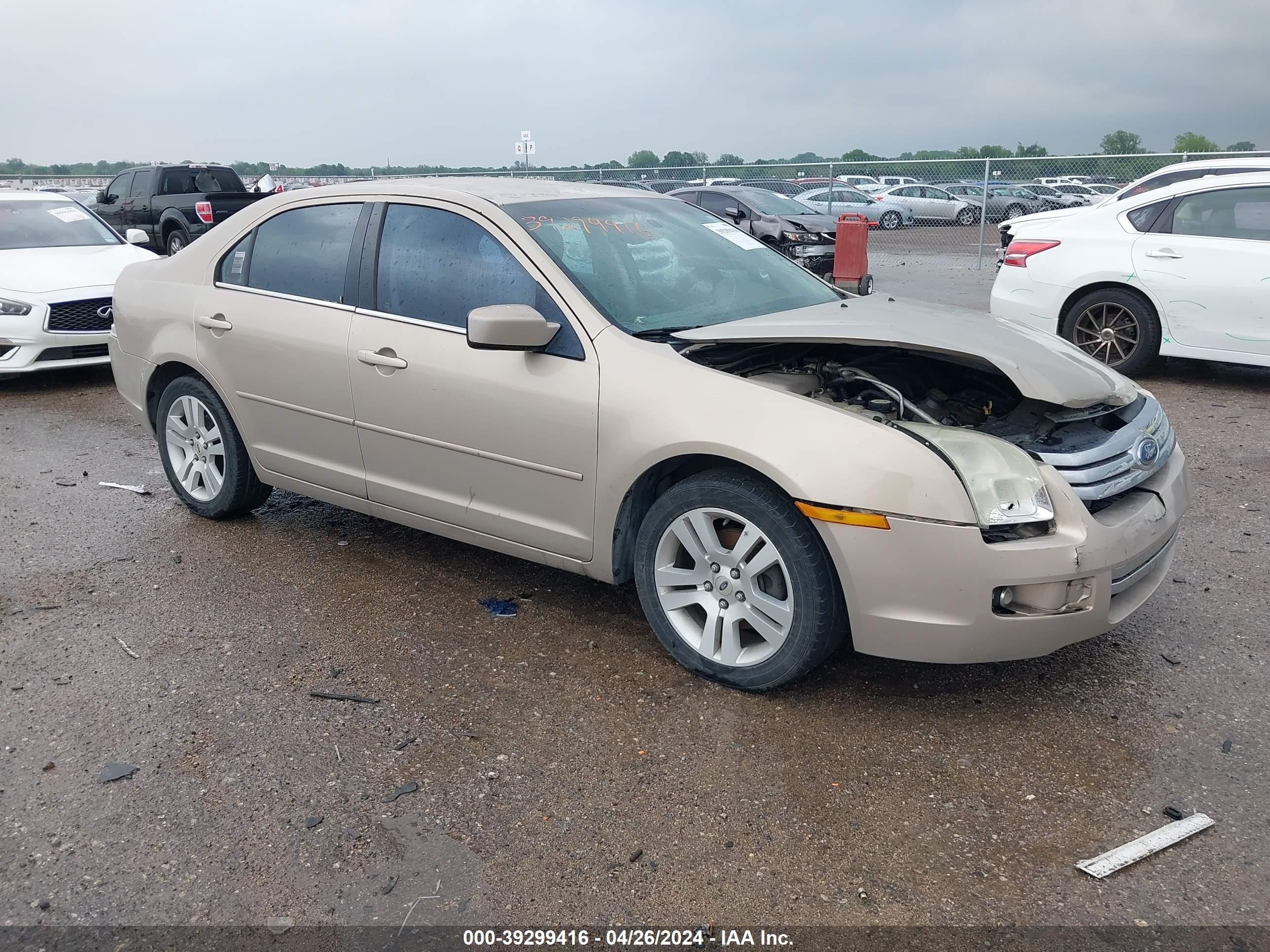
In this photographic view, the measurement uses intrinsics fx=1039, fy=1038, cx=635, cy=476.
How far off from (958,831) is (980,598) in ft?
2.19

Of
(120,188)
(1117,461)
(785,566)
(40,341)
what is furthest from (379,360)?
(120,188)

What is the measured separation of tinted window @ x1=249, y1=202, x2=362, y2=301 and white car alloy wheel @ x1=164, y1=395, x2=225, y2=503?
2.56 feet

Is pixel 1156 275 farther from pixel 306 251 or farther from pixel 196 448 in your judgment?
pixel 196 448

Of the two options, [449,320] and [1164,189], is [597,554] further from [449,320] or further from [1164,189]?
[1164,189]

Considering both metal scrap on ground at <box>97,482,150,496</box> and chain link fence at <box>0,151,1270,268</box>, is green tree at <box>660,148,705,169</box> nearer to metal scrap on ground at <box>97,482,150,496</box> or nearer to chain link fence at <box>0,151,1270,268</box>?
chain link fence at <box>0,151,1270,268</box>

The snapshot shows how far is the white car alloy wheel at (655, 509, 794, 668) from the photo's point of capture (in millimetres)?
3336

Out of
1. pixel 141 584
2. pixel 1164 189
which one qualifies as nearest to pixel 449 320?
pixel 141 584

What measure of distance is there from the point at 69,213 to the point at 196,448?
6.52 m

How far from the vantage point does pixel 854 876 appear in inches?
103

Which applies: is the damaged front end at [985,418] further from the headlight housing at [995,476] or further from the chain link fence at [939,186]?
the chain link fence at [939,186]

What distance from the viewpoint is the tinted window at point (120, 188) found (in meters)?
17.4

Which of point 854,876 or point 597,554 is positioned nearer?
point 854,876

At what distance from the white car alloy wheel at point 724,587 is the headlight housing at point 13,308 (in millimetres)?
7079

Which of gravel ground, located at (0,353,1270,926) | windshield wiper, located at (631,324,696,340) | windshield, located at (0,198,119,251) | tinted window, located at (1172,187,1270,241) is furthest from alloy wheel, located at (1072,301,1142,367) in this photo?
windshield, located at (0,198,119,251)
